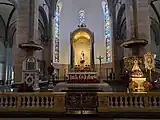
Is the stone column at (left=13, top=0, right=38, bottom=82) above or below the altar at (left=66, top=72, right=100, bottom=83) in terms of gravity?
above

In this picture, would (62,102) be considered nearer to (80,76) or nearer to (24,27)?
(24,27)

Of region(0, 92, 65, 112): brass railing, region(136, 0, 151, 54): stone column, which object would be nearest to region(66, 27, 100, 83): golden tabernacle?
region(136, 0, 151, 54): stone column

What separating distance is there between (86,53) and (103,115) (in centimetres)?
1502

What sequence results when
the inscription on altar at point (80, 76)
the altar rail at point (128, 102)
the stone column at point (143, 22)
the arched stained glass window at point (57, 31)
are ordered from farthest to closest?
the arched stained glass window at point (57, 31), the inscription on altar at point (80, 76), the stone column at point (143, 22), the altar rail at point (128, 102)

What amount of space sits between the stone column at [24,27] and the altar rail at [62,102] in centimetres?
486

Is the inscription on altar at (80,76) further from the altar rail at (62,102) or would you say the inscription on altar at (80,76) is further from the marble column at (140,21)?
the altar rail at (62,102)

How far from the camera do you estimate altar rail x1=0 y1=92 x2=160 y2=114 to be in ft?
16.9

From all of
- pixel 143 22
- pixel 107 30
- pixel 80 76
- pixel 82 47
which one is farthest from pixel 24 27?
pixel 107 30

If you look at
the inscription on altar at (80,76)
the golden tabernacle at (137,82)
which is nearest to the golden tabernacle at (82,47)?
the inscription on altar at (80,76)

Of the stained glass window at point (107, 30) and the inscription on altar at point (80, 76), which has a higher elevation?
the stained glass window at point (107, 30)

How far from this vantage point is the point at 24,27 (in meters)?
10.3

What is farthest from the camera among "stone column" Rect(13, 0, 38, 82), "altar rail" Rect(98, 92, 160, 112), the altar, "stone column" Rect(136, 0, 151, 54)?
the altar

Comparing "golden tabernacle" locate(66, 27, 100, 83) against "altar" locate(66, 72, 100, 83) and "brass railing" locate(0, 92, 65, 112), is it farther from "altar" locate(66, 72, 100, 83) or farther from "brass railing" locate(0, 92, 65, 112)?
"brass railing" locate(0, 92, 65, 112)

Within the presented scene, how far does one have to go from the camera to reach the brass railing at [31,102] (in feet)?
17.1
